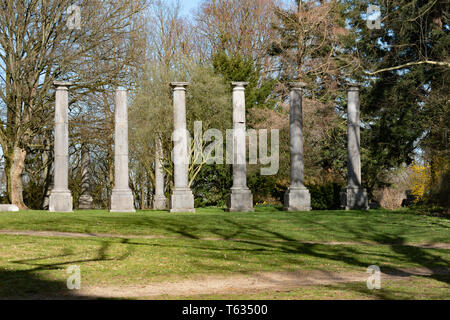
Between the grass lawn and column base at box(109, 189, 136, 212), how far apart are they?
569 cm

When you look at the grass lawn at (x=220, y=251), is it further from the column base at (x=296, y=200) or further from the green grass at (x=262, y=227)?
the column base at (x=296, y=200)

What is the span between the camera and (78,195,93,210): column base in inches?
1441

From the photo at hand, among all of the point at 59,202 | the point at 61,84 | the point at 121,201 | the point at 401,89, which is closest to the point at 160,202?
the point at 121,201

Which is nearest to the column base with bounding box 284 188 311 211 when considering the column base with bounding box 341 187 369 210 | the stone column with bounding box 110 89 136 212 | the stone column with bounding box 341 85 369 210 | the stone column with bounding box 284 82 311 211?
the stone column with bounding box 284 82 311 211

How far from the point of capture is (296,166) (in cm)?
2742

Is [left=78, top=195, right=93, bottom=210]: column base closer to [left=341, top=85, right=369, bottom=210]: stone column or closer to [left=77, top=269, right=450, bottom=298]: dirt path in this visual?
[left=341, top=85, right=369, bottom=210]: stone column

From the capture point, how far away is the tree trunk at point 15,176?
28.6 m

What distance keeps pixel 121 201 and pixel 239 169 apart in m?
5.80

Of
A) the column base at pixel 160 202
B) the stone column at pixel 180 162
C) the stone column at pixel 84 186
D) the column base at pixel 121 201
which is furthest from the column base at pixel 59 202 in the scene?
the stone column at pixel 84 186

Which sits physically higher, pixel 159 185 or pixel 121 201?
pixel 159 185

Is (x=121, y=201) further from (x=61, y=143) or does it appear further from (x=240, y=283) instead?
(x=240, y=283)

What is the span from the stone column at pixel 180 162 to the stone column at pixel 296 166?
482 cm
